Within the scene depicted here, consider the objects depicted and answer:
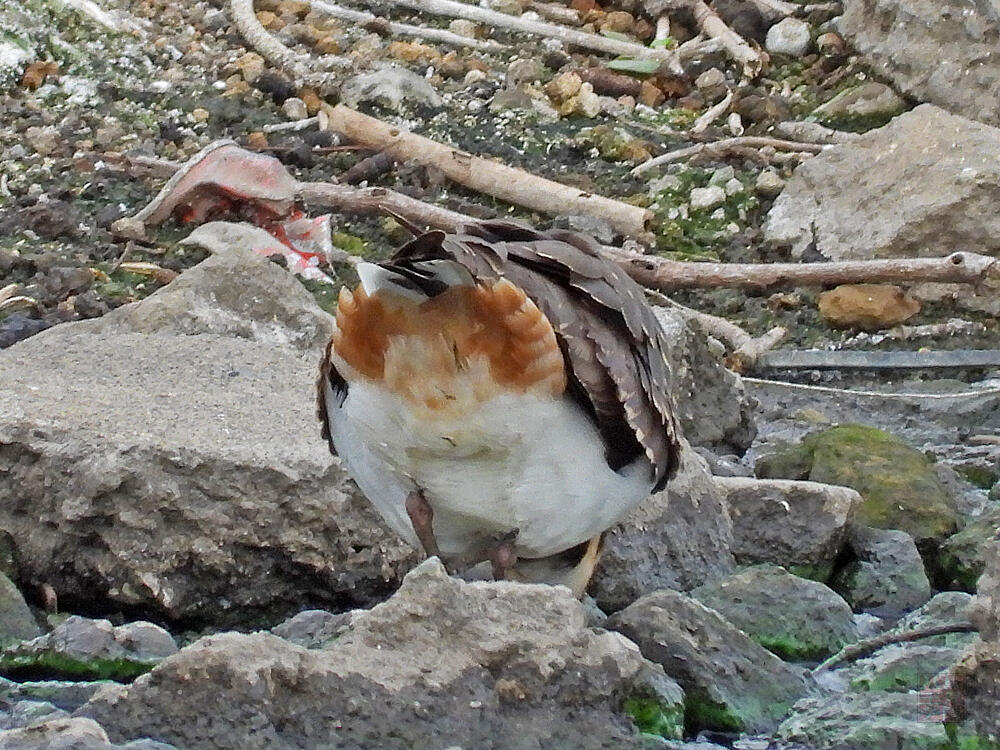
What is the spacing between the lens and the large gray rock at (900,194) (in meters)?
8.68

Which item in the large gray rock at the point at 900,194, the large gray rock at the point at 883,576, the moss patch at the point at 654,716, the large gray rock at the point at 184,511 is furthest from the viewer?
the large gray rock at the point at 900,194

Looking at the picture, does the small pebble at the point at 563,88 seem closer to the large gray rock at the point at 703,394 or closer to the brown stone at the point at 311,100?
the brown stone at the point at 311,100

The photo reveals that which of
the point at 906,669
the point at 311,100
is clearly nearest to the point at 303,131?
the point at 311,100

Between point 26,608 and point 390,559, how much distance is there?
1106 millimetres

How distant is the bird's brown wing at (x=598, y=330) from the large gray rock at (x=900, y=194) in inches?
172

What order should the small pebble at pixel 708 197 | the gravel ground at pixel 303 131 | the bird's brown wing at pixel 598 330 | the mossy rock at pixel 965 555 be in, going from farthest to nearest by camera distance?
the small pebble at pixel 708 197 → the gravel ground at pixel 303 131 → the mossy rock at pixel 965 555 → the bird's brown wing at pixel 598 330

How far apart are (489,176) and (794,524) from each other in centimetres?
401

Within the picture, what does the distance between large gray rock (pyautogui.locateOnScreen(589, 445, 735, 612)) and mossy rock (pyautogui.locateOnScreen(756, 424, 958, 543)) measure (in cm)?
66

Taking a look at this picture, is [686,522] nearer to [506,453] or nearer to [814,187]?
[506,453]

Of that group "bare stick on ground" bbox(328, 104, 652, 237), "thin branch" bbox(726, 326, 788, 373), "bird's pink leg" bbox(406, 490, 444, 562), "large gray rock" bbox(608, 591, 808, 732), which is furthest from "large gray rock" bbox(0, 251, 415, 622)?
"bare stick on ground" bbox(328, 104, 652, 237)

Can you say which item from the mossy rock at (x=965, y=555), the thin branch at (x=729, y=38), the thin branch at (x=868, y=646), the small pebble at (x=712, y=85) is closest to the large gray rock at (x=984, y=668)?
the thin branch at (x=868, y=646)

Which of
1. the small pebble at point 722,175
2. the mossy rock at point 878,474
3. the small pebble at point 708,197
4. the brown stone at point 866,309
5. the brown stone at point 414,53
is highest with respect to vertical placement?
the mossy rock at point 878,474

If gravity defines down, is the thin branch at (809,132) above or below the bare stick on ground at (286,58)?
below

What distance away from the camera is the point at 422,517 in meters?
4.61
